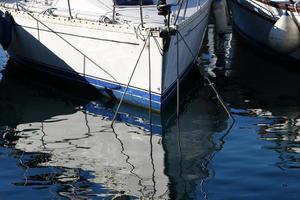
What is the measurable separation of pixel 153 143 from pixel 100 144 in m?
1.01

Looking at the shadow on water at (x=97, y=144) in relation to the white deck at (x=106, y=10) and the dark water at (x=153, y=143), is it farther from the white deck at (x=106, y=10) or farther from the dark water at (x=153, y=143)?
the white deck at (x=106, y=10)

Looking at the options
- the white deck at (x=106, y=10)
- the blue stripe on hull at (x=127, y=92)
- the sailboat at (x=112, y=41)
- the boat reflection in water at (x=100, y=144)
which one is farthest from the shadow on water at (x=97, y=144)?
the white deck at (x=106, y=10)

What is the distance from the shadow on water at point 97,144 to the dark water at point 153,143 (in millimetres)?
18

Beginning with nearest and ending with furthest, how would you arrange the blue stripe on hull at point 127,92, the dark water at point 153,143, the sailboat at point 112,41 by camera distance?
the dark water at point 153,143 → the sailboat at point 112,41 → the blue stripe on hull at point 127,92

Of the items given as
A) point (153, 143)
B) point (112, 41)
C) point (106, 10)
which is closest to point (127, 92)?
point (112, 41)

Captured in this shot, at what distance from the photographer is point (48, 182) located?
361 inches

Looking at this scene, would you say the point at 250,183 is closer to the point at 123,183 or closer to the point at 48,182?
the point at 123,183

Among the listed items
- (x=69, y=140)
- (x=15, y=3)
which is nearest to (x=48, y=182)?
(x=69, y=140)

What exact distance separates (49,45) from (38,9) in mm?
1001

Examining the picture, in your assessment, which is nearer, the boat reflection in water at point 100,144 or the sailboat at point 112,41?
the boat reflection in water at point 100,144

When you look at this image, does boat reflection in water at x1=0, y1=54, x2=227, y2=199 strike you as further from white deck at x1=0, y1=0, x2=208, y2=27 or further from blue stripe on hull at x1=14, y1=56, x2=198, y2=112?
white deck at x1=0, y1=0, x2=208, y2=27

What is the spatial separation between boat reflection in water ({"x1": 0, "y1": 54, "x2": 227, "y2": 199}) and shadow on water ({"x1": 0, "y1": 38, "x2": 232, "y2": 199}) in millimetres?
16

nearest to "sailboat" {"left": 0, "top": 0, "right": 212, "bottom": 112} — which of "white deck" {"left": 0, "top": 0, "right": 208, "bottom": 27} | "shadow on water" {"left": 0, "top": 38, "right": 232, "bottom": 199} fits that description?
"white deck" {"left": 0, "top": 0, "right": 208, "bottom": 27}

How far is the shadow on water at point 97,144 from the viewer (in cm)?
902
